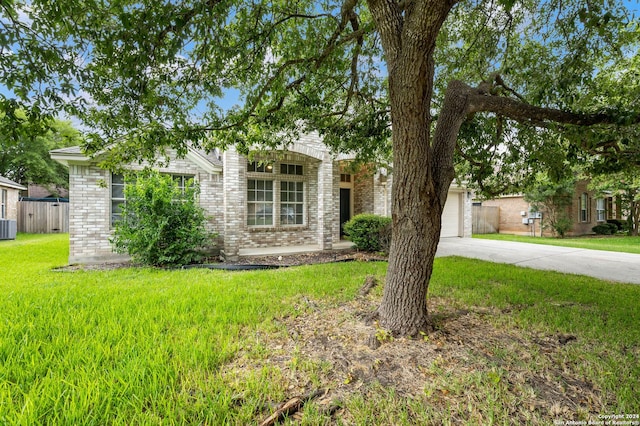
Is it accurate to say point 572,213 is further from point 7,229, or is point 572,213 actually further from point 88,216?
point 7,229

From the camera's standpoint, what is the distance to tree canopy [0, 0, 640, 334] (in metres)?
2.62

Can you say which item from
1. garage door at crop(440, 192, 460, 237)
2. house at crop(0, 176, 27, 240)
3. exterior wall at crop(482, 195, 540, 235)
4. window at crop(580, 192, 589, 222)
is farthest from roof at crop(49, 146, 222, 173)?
window at crop(580, 192, 589, 222)

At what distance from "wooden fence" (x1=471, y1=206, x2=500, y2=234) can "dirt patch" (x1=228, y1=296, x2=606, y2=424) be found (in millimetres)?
16532

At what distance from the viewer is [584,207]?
17.8m

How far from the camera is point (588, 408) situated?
1.88 m

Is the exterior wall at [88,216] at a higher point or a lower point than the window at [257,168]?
lower

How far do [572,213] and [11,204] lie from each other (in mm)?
30305

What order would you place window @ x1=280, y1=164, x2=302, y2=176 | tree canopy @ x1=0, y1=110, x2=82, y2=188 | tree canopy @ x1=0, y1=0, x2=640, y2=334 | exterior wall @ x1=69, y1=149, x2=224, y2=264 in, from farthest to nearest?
tree canopy @ x1=0, y1=110, x2=82, y2=188 → window @ x1=280, y1=164, x2=302, y2=176 → exterior wall @ x1=69, y1=149, x2=224, y2=264 → tree canopy @ x1=0, y1=0, x2=640, y2=334

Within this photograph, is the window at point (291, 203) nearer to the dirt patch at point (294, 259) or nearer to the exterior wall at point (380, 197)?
the dirt patch at point (294, 259)

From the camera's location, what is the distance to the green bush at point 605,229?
17359 mm

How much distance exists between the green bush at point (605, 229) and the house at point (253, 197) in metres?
15.6

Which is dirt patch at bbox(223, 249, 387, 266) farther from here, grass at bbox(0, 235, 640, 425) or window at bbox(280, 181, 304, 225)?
grass at bbox(0, 235, 640, 425)

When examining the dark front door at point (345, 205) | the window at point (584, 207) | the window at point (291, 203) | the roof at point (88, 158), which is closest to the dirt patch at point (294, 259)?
the window at point (291, 203)

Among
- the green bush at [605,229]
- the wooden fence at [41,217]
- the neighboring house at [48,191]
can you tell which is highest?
the neighboring house at [48,191]
